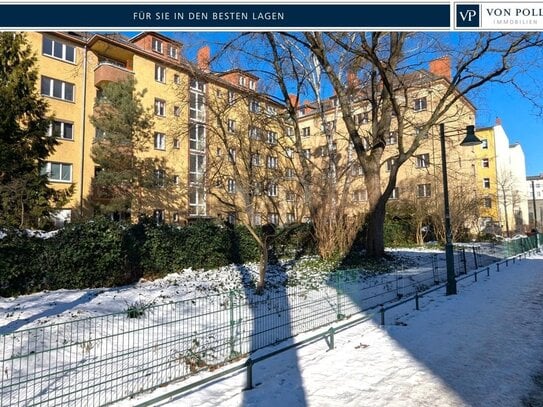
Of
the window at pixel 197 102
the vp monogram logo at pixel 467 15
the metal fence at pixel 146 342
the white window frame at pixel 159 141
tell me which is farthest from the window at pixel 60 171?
the vp monogram logo at pixel 467 15

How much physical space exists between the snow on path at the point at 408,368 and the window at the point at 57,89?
86.6ft

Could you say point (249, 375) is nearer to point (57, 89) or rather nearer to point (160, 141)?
point (57, 89)

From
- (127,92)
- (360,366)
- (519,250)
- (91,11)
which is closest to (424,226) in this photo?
(519,250)

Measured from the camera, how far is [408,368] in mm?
5578

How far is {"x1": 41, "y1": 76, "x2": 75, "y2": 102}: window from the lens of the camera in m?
26.1

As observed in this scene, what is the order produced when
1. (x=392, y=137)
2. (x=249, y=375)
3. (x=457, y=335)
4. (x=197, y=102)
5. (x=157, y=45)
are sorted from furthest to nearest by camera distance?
(x=157, y=45), (x=392, y=137), (x=197, y=102), (x=457, y=335), (x=249, y=375)

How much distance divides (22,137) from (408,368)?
19.9 metres

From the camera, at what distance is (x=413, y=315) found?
9.04 m

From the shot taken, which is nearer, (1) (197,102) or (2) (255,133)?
(1) (197,102)

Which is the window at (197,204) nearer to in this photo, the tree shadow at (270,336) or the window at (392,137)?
the window at (392,137)

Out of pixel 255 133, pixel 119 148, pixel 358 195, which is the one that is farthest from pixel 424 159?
pixel 358 195

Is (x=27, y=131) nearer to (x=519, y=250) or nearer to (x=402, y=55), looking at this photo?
(x=402, y=55)

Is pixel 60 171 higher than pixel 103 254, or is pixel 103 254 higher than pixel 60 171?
pixel 60 171

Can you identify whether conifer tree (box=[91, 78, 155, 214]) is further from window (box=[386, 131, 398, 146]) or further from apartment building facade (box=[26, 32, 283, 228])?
window (box=[386, 131, 398, 146])
